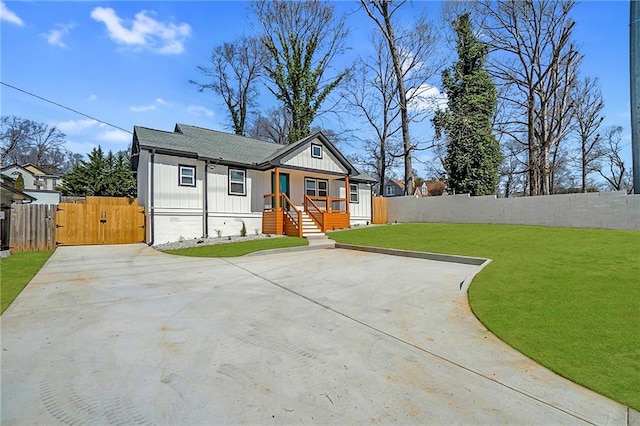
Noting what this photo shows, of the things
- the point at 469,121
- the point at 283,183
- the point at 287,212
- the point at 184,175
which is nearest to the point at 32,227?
the point at 184,175

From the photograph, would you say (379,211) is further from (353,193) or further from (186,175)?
(186,175)

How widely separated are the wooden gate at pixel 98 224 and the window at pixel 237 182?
4040 millimetres

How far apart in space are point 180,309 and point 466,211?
17044 mm

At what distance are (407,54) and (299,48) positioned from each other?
8558 mm

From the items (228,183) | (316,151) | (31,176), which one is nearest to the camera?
(228,183)

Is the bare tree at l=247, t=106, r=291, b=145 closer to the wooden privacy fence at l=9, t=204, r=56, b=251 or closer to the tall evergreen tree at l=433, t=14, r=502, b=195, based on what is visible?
the tall evergreen tree at l=433, t=14, r=502, b=195

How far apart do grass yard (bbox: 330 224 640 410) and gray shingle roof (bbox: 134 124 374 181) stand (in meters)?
10.8

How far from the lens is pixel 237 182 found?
1541 cm

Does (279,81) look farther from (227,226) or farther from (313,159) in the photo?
(227,226)

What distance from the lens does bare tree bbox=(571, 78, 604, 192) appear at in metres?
23.9

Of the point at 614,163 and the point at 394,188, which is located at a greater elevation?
the point at 614,163

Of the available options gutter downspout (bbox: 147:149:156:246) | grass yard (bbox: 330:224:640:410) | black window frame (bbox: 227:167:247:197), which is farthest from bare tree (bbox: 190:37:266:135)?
grass yard (bbox: 330:224:640:410)

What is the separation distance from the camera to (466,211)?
1784cm

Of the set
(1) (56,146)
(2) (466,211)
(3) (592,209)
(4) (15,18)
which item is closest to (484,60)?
(2) (466,211)
